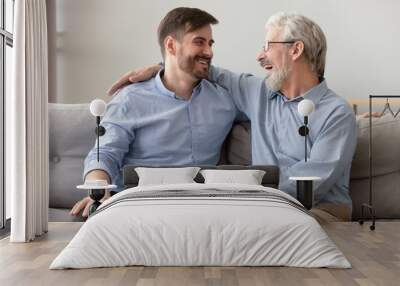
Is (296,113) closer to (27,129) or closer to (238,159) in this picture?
(238,159)

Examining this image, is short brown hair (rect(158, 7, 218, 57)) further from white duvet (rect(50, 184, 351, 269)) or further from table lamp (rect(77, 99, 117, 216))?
white duvet (rect(50, 184, 351, 269))

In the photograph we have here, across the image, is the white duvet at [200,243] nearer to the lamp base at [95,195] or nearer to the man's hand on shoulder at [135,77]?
the lamp base at [95,195]

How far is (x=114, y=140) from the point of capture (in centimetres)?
570

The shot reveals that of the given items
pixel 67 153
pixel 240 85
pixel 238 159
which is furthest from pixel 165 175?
pixel 240 85

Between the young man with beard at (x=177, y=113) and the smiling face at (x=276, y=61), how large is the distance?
418mm

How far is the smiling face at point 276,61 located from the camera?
18.8 ft

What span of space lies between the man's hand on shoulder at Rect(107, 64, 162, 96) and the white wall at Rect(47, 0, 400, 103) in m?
0.96

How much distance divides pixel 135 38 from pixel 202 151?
1.86 m

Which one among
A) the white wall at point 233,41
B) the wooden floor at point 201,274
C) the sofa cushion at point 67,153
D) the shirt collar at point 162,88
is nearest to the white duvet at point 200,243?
the wooden floor at point 201,274

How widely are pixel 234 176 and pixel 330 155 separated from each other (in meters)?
0.82

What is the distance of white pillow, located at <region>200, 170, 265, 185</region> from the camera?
17.0ft

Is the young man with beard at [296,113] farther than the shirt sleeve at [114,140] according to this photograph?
No

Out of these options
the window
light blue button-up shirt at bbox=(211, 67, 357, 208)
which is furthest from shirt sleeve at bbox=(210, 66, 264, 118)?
the window

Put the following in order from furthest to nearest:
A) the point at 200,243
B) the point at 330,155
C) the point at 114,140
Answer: the point at 114,140, the point at 330,155, the point at 200,243
